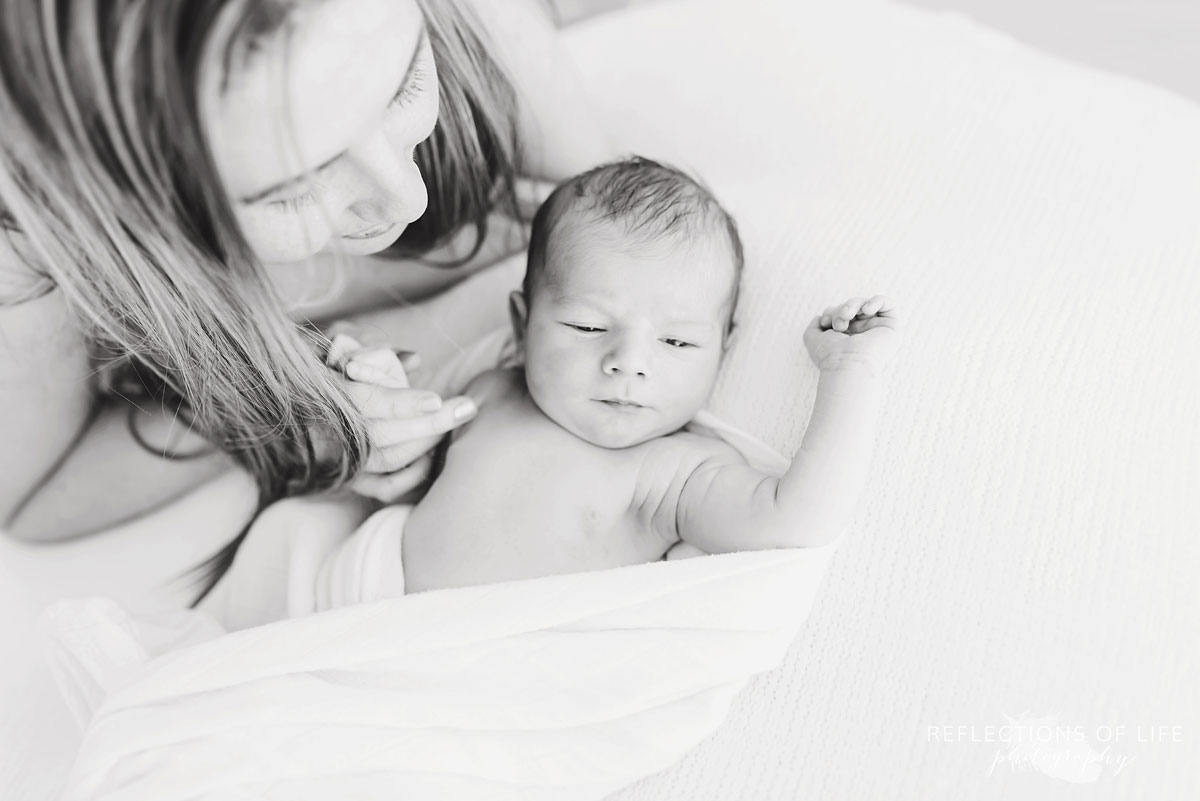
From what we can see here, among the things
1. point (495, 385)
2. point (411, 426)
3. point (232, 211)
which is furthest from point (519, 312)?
point (232, 211)

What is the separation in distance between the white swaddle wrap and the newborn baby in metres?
0.11

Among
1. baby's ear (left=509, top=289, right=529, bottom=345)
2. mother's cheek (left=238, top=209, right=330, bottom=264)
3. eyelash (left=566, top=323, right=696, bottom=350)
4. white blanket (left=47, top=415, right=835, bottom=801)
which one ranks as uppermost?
mother's cheek (left=238, top=209, right=330, bottom=264)

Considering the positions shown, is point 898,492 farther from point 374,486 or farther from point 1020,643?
point 374,486

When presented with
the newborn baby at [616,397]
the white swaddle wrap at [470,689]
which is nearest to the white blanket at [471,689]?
the white swaddle wrap at [470,689]

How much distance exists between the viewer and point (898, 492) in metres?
0.92

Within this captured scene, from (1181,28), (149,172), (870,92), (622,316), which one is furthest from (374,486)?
(1181,28)

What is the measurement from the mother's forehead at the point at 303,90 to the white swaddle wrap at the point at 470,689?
43 cm

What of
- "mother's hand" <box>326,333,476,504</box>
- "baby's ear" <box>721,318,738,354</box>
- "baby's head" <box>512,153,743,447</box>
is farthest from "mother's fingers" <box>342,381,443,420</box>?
"baby's ear" <box>721,318,738,354</box>

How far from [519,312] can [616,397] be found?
202 millimetres

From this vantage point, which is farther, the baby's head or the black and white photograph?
the baby's head

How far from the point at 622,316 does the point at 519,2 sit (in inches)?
18.4

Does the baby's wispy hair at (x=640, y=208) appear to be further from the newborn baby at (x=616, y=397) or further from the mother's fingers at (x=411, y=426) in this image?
the mother's fingers at (x=411, y=426)

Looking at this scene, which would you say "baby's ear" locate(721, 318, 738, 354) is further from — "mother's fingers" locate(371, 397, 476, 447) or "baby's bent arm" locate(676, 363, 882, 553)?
"mother's fingers" locate(371, 397, 476, 447)

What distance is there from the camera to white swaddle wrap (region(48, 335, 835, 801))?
2.64 ft
